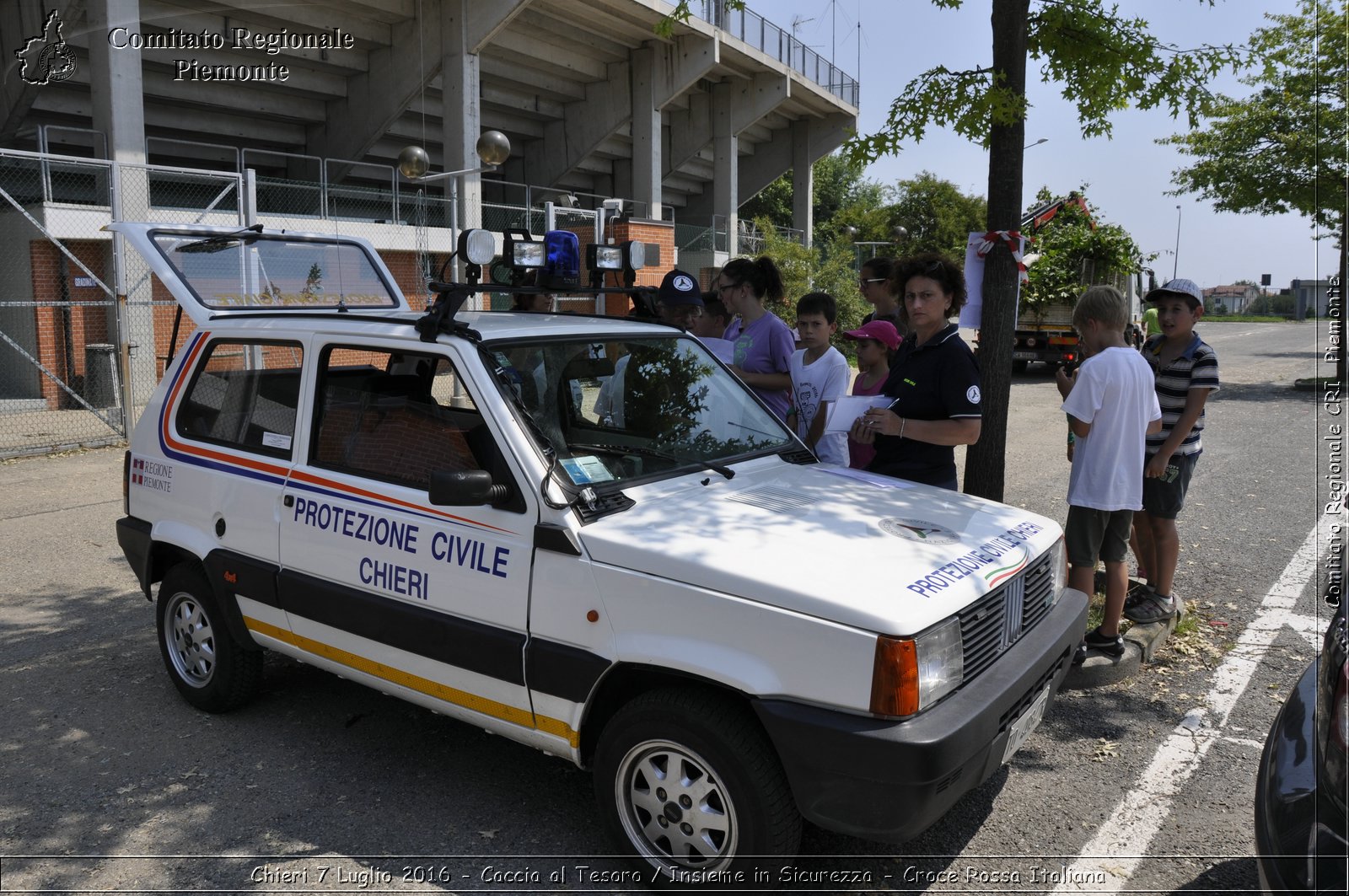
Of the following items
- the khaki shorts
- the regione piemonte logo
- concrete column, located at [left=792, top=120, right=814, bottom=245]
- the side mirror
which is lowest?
the khaki shorts

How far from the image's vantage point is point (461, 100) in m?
20.8

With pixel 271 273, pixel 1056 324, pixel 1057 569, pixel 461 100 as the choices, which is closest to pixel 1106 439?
pixel 1057 569

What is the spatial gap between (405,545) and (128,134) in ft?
48.4

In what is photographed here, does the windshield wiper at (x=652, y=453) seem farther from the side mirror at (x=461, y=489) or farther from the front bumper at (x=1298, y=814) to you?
the front bumper at (x=1298, y=814)

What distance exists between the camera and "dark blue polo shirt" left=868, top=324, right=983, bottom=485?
446 cm

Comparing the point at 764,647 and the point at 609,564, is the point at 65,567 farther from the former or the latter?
the point at 764,647

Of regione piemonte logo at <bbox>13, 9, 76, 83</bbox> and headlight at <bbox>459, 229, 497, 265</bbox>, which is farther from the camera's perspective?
regione piemonte logo at <bbox>13, 9, 76, 83</bbox>

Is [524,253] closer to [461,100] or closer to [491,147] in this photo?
[491,147]

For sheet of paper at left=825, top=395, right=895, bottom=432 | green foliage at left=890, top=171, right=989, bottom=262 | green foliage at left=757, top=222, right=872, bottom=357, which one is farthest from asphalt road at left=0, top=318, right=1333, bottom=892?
green foliage at left=890, top=171, right=989, bottom=262

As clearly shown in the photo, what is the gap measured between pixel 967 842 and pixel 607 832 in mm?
1313

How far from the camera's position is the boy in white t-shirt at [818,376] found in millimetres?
5129

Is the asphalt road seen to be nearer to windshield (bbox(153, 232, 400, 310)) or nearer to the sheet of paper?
the sheet of paper

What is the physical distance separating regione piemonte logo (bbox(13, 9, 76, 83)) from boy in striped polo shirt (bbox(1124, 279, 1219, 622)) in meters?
17.8

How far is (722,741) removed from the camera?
2.93m
